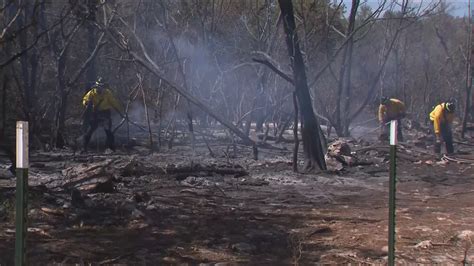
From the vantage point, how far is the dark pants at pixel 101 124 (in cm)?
1465

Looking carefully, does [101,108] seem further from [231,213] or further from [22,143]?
[22,143]

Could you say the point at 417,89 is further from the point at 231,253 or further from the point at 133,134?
the point at 231,253

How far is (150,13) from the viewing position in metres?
18.1

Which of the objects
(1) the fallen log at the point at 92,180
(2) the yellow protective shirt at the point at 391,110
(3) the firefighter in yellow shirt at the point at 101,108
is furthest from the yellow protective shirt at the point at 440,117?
(1) the fallen log at the point at 92,180

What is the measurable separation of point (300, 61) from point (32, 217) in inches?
255

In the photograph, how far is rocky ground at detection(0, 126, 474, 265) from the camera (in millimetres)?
6141

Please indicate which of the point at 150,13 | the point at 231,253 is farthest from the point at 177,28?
the point at 231,253

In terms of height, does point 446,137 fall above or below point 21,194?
above

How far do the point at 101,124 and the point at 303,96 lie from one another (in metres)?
5.03

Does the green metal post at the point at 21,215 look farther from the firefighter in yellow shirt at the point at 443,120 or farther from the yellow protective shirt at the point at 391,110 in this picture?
the yellow protective shirt at the point at 391,110

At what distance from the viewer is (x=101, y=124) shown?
14.9 metres

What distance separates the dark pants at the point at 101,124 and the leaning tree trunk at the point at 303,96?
4.68 meters

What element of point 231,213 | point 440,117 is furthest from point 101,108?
point 440,117

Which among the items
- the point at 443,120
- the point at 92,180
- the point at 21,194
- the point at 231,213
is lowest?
the point at 231,213
